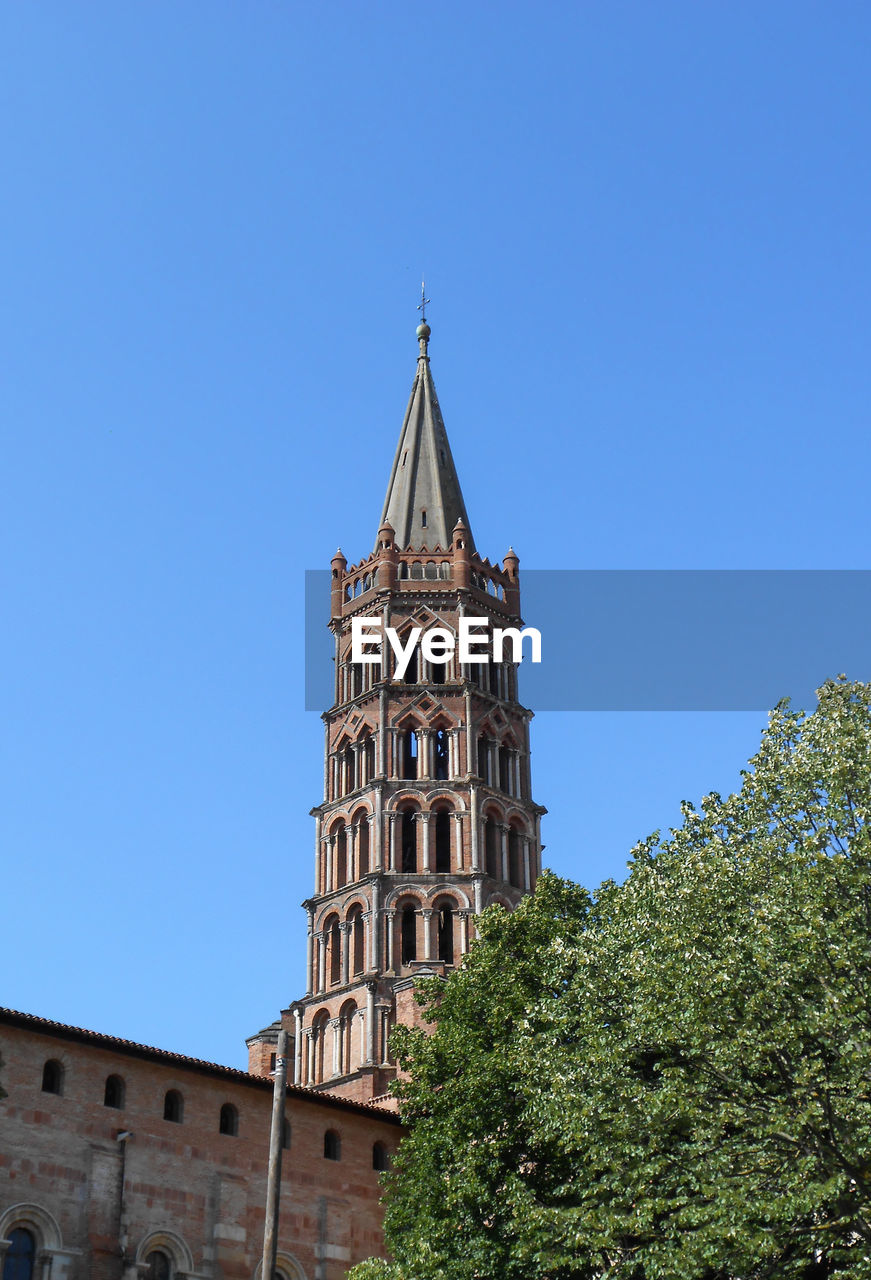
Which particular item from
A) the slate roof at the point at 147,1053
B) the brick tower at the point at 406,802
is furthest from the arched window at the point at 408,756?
the slate roof at the point at 147,1053

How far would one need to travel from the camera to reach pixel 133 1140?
125 feet

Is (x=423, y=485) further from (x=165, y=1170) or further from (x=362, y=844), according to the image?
(x=165, y=1170)

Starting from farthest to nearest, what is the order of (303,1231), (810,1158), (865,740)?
(303,1231), (865,740), (810,1158)

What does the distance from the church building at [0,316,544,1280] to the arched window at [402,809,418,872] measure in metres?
0.11

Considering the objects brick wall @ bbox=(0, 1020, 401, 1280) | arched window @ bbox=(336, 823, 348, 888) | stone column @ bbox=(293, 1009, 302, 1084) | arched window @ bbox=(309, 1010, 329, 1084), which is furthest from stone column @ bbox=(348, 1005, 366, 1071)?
brick wall @ bbox=(0, 1020, 401, 1280)

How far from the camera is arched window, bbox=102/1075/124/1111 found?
38.2 metres

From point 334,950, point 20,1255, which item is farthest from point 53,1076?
point 334,950

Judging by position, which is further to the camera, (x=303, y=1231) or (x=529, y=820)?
(x=529, y=820)

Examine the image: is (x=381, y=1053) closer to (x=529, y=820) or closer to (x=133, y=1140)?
(x=529, y=820)

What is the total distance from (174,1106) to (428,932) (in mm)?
24793

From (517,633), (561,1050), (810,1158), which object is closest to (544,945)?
(561,1050)

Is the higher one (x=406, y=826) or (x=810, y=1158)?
(x=406, y=826)

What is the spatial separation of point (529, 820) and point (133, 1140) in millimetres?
33148

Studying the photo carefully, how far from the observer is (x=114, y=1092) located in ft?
126
